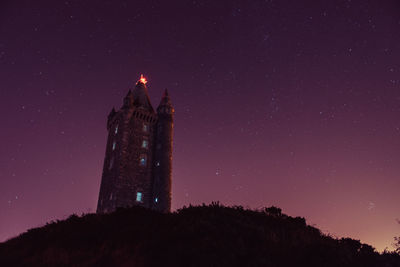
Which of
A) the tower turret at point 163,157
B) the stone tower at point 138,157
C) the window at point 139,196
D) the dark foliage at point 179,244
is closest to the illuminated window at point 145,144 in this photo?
the stone tower at point 138,157

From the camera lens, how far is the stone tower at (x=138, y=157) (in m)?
39.9

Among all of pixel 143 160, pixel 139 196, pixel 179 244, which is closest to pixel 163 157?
pixel 143 160

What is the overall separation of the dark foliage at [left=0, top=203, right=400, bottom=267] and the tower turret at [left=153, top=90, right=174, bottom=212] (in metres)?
26.2

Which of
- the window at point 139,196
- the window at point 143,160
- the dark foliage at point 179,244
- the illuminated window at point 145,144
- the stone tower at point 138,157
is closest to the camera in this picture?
the dark foliage at point 179,244

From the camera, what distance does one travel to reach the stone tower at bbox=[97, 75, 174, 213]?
3988cm

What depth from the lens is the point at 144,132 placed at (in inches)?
1825

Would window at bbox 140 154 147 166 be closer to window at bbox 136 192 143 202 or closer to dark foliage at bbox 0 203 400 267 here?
window at bbox 136 192 143 202

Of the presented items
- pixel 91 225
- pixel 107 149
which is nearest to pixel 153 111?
pixel 107 149

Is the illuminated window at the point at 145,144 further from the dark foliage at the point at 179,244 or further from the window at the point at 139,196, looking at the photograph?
the dark foliage at the point at 179,244

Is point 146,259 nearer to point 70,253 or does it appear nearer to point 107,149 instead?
point 70,253

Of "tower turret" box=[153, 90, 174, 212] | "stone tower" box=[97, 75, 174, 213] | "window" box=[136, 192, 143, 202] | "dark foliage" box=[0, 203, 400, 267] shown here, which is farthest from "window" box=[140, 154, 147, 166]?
"dark foliage" box=[0, 203, 400, 267]

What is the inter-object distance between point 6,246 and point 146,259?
7.64 metres

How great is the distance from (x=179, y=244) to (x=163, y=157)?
1357 inches

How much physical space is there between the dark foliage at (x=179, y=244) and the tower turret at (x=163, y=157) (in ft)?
85.9
